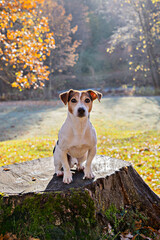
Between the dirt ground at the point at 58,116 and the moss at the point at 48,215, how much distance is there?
905 cm

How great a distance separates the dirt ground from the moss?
9055 mm

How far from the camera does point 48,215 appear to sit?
2.40 m

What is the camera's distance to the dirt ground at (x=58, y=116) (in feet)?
41.3

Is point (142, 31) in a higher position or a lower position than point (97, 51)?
lower

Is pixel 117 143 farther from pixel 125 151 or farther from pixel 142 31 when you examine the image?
pixel 142 31

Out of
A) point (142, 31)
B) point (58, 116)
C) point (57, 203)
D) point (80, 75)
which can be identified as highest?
point (142, 31)

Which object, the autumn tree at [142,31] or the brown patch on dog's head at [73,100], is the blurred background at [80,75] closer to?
the autumn tree at [142,31]

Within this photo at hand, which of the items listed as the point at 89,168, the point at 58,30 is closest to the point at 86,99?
the point at 89,168

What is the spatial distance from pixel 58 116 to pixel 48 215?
43.4 feet

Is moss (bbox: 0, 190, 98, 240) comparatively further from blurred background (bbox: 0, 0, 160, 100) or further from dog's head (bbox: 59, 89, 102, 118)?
blurred background (bbox: 0, 0, 160, 100)

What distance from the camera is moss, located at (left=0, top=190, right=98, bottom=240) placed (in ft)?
7.77

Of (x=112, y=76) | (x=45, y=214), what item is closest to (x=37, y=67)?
(x=45, y=214)

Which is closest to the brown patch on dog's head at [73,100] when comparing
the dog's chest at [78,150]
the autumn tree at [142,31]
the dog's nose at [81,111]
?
the dog's nose at [81,111]

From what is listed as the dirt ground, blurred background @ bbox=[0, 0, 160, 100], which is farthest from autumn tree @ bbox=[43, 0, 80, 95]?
the dirt ground
